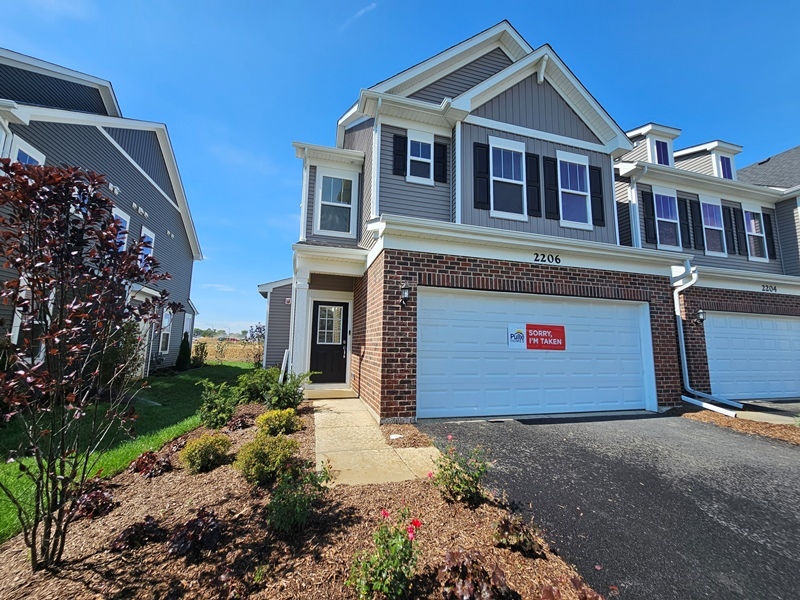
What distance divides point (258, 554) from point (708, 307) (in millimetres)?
10725

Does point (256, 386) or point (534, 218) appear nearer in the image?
point (256, 386)

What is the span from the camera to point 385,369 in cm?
589

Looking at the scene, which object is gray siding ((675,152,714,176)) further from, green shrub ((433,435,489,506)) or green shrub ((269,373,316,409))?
green shrub ((269,373,316,409))

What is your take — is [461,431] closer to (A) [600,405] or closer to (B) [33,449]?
(A) [600,405]

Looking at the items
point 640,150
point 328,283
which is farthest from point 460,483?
point 640,150

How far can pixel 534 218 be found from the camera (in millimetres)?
9008

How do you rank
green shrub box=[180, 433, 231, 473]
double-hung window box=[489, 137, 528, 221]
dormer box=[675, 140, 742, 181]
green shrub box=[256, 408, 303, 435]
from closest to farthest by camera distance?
green shrub box=[180, 433, 231, 473] < green shrub box=[256, 408, 303, 435] < double-hung window box=[489, 137, 528, 221] < dormer box=[675, 140, 742, 181]

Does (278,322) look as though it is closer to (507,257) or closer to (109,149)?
(109,149)

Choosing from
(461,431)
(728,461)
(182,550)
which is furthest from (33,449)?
(728,461)

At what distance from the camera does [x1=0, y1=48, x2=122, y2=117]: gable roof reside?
849cm

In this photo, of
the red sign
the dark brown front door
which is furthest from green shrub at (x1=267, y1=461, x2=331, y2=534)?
the dark brown front door

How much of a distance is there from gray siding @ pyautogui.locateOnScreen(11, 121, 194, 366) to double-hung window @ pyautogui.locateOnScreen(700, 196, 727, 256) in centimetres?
1850

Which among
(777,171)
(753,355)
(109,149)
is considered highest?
(777,171)

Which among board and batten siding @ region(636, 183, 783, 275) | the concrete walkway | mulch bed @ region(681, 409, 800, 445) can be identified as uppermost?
board and batten siding @ region(636, 183, 783, 275)
